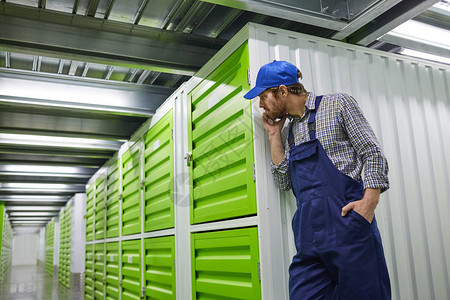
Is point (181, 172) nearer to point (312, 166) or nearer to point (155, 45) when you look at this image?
point (155, 45)

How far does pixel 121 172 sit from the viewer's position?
6602 millimetres

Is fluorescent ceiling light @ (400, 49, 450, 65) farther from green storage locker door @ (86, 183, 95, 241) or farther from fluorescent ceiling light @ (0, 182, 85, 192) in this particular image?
fluorescent ceiling light @ (0, 182, 85, 192)

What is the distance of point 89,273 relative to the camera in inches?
353

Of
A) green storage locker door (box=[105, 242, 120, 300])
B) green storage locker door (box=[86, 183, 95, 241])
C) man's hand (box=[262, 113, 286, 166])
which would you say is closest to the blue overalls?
man's hand (box=[262, 113, 286, 166])

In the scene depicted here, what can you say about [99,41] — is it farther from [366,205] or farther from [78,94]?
[366,205]

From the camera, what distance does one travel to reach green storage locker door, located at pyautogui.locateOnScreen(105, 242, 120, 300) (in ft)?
21.3

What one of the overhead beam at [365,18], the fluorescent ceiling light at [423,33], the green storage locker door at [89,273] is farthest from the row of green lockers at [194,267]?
the fluorescent ceiling light at [423,33]

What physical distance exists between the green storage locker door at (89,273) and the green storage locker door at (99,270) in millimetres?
362

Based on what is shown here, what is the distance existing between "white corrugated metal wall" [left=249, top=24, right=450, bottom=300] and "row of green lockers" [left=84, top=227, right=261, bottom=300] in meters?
0.44

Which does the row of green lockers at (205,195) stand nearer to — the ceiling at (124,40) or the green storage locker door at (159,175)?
the green storage locker door at (159,175)

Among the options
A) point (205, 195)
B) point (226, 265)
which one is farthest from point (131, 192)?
point (226, 265)

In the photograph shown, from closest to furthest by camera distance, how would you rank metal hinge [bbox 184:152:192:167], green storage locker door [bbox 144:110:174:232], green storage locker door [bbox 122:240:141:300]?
1. metal hinge [bbox 184:152:192:167]
2. green storage locker door [bbox 144:110:174:232]
3. green storage locker door [bbox 122:240:141:300]

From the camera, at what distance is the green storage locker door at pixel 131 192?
5.64 metres

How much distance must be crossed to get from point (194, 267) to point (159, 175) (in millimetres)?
1422
